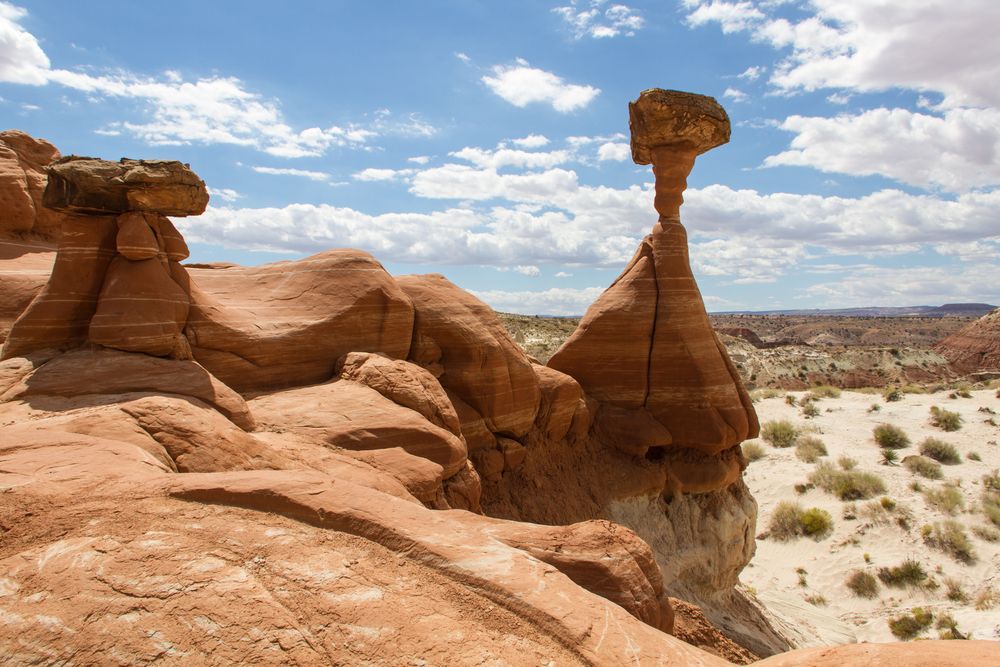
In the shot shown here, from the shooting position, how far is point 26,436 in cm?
499

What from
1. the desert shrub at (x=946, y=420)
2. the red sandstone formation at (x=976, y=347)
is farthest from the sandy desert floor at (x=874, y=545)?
the red sandstone formation at (x=976, y=347)

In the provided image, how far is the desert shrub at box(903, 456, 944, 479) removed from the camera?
866 inches

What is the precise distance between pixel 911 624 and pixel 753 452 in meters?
10.6

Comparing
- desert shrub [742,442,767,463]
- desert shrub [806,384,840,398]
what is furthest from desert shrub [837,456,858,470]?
desert shrub [806,384,840,398]

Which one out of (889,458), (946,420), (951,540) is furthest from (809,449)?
(951,540)

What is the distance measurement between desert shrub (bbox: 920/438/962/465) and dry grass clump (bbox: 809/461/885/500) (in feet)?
12.3

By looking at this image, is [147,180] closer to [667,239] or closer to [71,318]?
[71,318]

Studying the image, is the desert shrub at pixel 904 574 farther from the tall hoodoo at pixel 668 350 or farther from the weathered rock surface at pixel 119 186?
the weathered rock surface at pixel 119 186

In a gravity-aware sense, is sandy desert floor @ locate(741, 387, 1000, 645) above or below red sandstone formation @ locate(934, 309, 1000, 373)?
below

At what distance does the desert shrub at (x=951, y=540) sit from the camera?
57.7 ft

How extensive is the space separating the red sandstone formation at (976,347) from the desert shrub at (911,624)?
39741 mm

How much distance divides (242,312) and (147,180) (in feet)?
7.98

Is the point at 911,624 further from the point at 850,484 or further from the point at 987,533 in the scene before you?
the point at 850,484

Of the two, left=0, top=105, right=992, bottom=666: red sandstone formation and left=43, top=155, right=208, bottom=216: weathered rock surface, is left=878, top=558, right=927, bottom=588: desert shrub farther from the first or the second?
left=43, top=155, right=208, bottom=216: weathered rock surface
